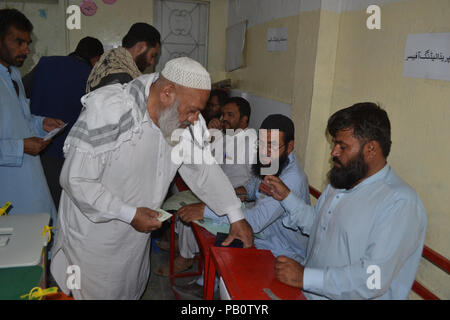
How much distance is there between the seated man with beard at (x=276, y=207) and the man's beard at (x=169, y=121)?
734mm

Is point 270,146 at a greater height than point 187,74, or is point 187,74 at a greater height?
point 187,74

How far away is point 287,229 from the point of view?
7.63 ft

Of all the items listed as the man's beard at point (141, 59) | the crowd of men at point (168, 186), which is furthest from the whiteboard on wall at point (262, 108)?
the man's beard at point (141, 59)

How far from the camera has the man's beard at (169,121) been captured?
1.75 meters

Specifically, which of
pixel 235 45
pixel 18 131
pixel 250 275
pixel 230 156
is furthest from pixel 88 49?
pixel 235 45

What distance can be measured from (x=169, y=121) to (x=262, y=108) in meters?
2.80

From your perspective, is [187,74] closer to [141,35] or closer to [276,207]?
[276,207]

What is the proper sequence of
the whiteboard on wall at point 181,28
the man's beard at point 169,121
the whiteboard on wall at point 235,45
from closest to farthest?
the man's beard at point 169,121 < the whiteboard on wall at point 235,45 < the whiteboard on wall at point 181,28

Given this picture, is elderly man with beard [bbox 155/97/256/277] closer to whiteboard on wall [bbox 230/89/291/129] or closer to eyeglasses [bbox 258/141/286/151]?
whiteboard on wall [bbox 230/89/291/129]

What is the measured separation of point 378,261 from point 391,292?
263 mm

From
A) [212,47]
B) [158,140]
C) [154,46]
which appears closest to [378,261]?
[158,140]

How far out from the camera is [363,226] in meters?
1.60

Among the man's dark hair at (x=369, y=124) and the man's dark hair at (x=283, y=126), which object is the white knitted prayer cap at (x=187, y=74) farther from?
the man's dark hair at (x=283, y=126)
